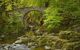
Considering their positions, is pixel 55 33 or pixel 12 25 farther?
pixel 12 25

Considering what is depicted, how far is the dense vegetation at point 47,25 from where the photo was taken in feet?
43.8

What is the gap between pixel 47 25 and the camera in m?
15.4

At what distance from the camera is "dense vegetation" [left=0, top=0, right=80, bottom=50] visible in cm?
1335

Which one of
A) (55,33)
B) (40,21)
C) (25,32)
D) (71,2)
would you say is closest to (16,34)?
(25,32)

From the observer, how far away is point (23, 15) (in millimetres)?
19562

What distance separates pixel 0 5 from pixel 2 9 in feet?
2.30

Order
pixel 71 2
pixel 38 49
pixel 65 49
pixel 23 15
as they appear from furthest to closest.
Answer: pixel 23 15
pixel 71 2
pixel 38 49
pixel 65 49

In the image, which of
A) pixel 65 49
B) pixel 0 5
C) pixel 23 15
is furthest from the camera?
pixel 23 15

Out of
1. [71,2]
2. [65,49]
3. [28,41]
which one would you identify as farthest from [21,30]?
[65,49]

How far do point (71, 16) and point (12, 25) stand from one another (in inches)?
160

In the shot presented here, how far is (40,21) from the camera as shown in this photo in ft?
57.4

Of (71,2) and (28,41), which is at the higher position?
(71,2)

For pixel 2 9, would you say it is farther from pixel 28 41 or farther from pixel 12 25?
pixel 28 41

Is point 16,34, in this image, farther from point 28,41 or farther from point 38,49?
point 38,49
